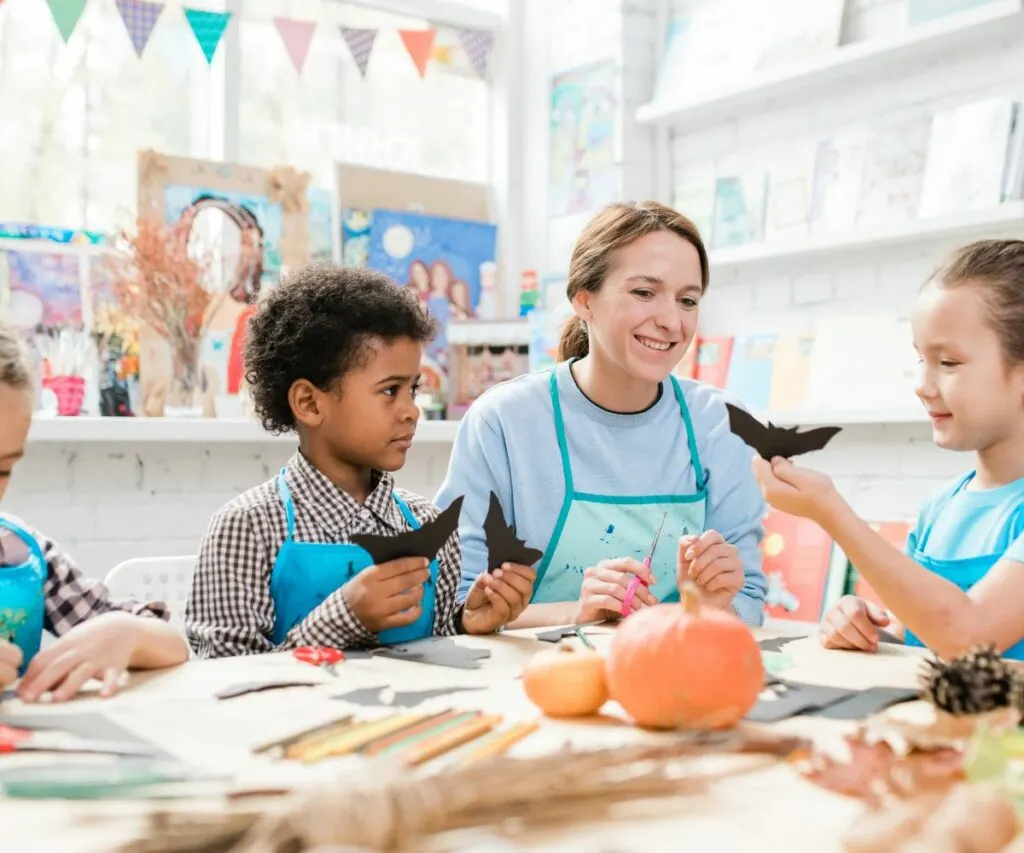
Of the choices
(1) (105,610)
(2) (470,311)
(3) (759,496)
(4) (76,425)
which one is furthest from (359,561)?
(2) (470,311)

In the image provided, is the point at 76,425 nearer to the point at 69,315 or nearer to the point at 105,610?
the point at 69,315

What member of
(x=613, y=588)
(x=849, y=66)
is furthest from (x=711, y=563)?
(x=849, y=66)

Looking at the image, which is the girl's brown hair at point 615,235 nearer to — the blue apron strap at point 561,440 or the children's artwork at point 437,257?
the blue apron strap at point 561,440

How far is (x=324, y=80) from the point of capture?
3.65 m

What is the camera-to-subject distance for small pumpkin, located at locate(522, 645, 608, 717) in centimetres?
96

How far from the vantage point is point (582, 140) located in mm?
3717

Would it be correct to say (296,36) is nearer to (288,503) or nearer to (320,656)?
(288,503)

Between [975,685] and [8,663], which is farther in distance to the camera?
[8,663]

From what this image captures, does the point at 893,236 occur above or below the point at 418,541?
above

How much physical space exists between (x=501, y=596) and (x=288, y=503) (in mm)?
348

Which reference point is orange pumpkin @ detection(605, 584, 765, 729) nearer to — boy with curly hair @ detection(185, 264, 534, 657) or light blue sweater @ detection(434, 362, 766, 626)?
boy with curly hair @ detection(185, 264, 534, 657)

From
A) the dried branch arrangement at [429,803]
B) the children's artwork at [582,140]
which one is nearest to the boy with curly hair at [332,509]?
the dried branch arrangement at [429,803]

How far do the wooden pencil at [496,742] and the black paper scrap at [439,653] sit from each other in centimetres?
32

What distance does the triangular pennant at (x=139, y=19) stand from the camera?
10.3 feet
